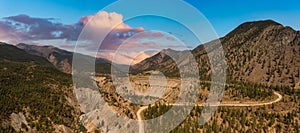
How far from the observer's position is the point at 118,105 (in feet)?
342

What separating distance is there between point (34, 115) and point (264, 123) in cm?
8427

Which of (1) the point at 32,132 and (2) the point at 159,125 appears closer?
(2) the point at 159,125

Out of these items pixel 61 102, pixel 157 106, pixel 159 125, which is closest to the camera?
pixel 159 125

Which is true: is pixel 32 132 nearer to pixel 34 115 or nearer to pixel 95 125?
pixel 34 115

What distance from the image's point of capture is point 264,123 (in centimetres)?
9219

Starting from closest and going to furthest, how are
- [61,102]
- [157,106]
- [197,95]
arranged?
[157,106], [197,95], [61,102]

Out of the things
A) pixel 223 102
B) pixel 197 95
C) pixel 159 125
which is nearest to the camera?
pixel 159 125

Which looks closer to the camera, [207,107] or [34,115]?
[207,107]

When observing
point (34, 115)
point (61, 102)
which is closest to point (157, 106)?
point (34, 115)

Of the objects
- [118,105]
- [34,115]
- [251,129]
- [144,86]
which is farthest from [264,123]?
[34,115]

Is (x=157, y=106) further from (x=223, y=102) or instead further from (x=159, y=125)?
(x=223, y=102)

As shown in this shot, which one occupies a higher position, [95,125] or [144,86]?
[144,86]

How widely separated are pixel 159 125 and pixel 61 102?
75158 mm

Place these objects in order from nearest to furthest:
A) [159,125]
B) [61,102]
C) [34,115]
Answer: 1. [159,125]
2. [34,115]
3. [61,102]
